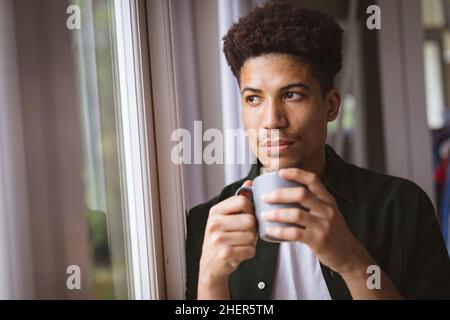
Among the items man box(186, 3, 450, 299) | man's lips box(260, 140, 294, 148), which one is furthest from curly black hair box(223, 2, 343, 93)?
man's lips box(260, 140, 294, 148)

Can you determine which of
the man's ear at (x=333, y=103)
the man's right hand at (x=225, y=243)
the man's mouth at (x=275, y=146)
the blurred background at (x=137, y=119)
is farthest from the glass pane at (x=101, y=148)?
Result: the man's ear at (x=333, y=103)

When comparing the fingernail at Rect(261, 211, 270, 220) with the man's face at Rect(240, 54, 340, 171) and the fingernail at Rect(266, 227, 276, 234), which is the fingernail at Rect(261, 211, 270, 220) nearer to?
the fingernail at Rect(266, 227, 276, 234)

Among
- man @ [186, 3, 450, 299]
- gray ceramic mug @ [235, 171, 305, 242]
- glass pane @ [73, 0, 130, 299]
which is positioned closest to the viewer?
gray ceramic mug @ [235, 171, 305, 242]

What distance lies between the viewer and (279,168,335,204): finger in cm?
99

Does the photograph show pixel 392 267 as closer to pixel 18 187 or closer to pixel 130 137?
pixel 130 137

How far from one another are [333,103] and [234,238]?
1.10 feet

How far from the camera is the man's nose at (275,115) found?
1081 millimetres

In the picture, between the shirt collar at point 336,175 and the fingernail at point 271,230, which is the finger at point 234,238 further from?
the shirt collar at point 336,175

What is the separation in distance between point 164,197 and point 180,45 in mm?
321

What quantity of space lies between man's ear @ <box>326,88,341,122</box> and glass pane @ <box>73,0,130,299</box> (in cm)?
44

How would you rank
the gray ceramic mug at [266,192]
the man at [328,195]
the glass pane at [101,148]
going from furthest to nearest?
the glass pane at [101,148] < the man at [328,195] < the gray ceramic mug at [266,192]

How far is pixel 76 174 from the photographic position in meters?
1.20

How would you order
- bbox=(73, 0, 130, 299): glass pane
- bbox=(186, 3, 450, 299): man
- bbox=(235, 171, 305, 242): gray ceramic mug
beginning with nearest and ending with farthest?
→ bbox=(235, 171, 305, 242): gray ceramic mug, bbox=(186, 3, 450, 299): man, bbox=(73, 0, 130, 299): glass pane

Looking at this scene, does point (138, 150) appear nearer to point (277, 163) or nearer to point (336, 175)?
point (277, 163)
